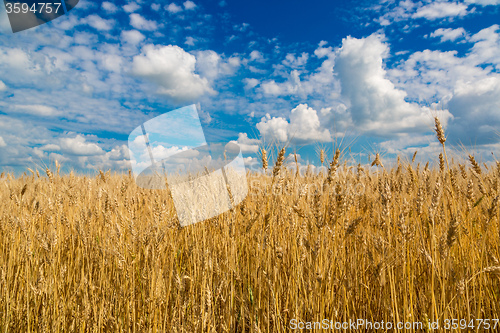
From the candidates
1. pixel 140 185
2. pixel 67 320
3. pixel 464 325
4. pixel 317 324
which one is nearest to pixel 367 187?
pixel 464 325

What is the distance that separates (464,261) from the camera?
77.7 inches

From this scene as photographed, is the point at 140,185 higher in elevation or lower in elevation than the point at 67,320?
higher

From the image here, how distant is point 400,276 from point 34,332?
259 centimetres

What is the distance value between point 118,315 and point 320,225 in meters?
1.51

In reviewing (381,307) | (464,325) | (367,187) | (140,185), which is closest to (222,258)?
(381,307)

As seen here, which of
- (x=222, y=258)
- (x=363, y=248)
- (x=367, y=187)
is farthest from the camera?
(x=367, y=187)

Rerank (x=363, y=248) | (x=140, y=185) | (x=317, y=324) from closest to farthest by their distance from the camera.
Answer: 1. (x=317, y=324)
2. (x=363, y=248)
3. (x=140, y=185)

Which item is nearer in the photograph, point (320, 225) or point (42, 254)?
point (320, 225)

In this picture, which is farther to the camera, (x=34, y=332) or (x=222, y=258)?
(x=222, y=258)

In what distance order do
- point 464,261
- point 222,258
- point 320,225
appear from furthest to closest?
point 222,258 → point 464,261 → point 320,225

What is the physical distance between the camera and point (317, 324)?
4.50 ft

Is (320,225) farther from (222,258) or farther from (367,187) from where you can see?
(367,187)

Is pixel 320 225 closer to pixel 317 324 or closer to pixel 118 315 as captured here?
pixel 317 324

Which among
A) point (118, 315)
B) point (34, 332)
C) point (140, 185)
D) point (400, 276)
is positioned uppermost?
point (140, 185)
